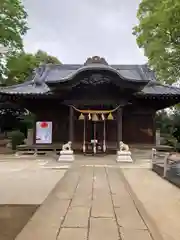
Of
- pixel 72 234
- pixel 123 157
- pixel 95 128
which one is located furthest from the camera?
pixel 95 128

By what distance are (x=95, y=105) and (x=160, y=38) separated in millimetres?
6202

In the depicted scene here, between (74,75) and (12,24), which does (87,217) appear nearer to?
(74,75)

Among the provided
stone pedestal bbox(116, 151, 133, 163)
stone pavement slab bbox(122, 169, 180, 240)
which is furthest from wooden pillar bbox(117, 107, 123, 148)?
stone pavement slab bbox(122, 169, 180, 240)

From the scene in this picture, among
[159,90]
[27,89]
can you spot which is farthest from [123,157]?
[27,89]

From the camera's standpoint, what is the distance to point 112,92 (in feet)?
62.5

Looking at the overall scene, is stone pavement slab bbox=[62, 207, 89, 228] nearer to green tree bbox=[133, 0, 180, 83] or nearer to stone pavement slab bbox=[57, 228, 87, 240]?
stone pavement slab bbox=[57, 228, 87, 240]

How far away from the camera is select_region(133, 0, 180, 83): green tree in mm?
18188

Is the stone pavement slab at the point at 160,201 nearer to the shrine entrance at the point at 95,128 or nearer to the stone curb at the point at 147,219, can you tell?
the stone curb at the point at 147,219

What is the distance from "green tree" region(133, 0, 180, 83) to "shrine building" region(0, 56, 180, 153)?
1390mm

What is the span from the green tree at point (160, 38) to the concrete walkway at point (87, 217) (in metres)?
12.9

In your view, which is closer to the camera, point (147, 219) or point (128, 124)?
point (147, 219)

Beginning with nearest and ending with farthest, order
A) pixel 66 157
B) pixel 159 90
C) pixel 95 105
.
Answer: pixel 66 157, pixel 95 105, pixel 159 90

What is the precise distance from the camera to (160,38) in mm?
20141

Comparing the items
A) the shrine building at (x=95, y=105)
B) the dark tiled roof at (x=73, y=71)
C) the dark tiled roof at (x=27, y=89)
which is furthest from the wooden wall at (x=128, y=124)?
the dark tiled roof at (x=73, y=71)
